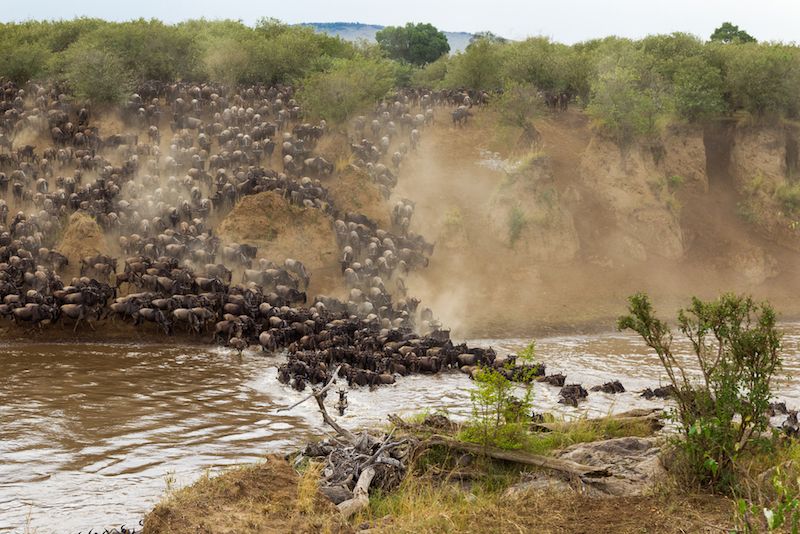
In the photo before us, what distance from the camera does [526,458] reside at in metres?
13.4

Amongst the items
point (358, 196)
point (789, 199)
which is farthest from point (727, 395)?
point (789, 199)

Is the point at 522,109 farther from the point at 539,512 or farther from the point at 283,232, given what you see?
the point at 539,512

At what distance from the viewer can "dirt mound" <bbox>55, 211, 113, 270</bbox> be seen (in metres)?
29.3

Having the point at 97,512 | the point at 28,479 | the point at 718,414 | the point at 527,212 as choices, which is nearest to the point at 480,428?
the point at 718,414

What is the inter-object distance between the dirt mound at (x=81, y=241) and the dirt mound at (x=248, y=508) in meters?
18.7

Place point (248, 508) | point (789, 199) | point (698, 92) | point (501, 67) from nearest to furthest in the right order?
point (248, 508), point (789, 199), point (698, 92), point (501, 67)

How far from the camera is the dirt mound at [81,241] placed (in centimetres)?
2931

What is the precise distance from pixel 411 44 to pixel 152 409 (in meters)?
83.1

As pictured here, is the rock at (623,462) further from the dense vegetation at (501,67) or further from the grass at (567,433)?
the dense vegetation at (501,67)

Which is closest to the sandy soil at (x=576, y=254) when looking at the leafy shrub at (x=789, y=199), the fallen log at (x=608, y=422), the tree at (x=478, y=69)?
the leafy shrub at (x=789, y=199)

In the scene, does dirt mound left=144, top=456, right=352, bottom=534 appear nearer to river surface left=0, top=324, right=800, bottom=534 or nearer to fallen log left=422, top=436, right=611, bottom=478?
river surface left=0, top=324, right=800, bottom=534

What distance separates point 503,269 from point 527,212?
319 cm

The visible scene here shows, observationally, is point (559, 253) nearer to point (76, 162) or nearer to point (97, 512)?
point (76, 162)

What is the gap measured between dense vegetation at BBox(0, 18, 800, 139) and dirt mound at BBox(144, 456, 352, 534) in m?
27.9
